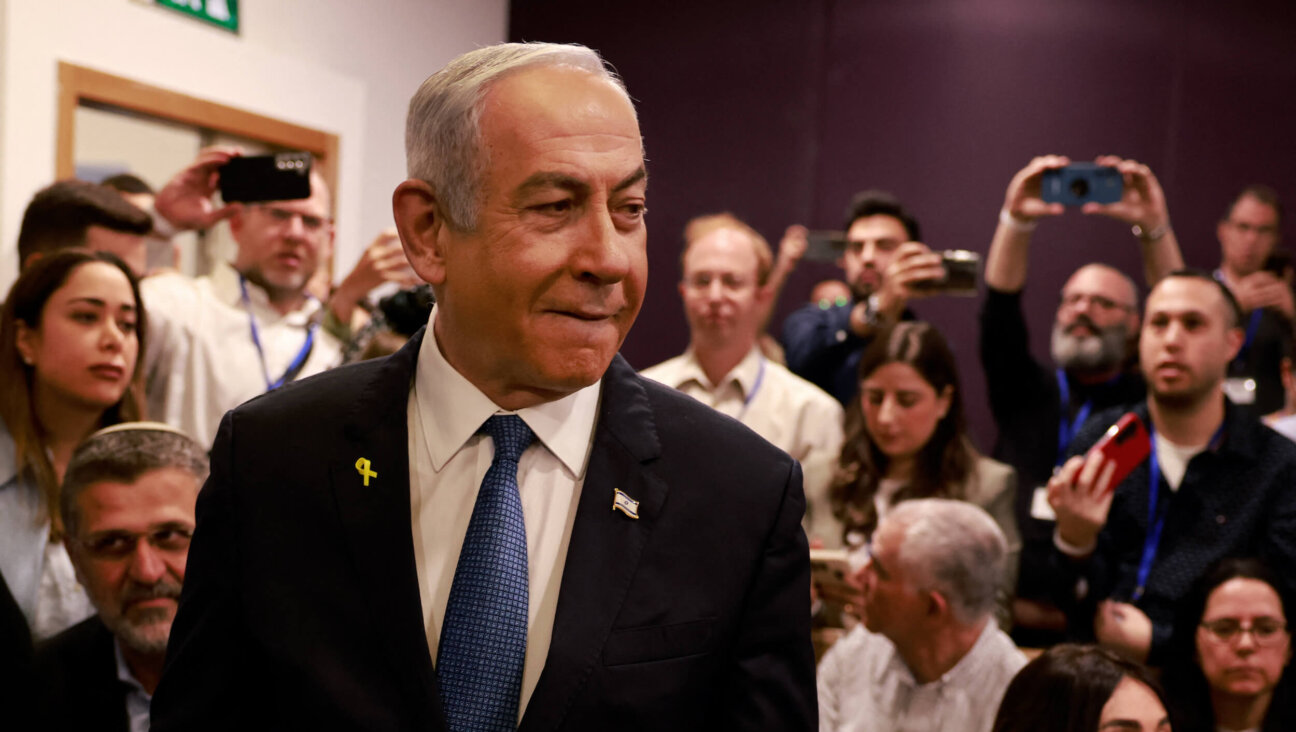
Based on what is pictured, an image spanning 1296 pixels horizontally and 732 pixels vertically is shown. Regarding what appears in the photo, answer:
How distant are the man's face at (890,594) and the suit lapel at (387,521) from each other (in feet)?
5.72

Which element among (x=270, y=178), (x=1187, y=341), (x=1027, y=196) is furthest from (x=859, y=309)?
(x=270, y=178)

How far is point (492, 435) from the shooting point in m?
1.15

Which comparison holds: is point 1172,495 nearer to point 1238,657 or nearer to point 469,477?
point 1238,657

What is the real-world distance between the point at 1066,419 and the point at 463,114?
2875mm

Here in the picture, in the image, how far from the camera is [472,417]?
1.14 meters

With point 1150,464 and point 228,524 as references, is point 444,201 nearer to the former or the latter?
point 228,524

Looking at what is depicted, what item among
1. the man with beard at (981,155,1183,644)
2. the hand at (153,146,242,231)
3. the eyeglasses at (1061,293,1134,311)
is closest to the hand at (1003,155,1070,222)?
the man with beard at (981,155,1183,644)

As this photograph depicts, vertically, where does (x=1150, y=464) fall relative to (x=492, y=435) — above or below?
below

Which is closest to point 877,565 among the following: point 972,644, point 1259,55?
point 972,644

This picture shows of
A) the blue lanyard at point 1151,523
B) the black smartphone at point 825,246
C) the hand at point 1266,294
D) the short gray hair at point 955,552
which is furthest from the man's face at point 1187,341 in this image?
the hand at point 1266,294

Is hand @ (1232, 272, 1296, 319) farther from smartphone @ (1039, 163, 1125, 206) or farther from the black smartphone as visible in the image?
the black smartphone

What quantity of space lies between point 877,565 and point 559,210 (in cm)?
185

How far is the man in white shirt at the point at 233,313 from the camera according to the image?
119 inches

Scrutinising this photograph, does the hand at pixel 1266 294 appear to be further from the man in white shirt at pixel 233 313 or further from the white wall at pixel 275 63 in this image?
the white wall at pixel 275 63
